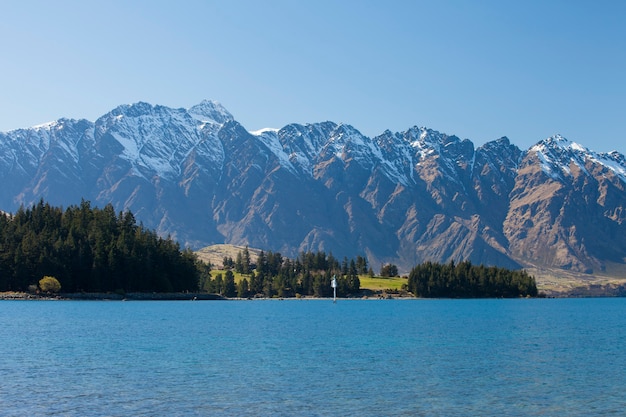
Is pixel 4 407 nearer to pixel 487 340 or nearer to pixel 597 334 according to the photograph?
pixel 487 340

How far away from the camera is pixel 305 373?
6097 cm

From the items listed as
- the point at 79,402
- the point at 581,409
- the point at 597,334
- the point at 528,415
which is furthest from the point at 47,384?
the point at 597,334

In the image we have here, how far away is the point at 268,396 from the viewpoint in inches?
1989

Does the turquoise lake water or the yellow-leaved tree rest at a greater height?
the yellow-leaved tree

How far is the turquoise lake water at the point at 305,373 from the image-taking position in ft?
155

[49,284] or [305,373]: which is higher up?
[49,284]

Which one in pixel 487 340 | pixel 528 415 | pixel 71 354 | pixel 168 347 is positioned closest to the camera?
pixel 528 415

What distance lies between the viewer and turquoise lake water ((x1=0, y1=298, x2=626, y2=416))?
47.2 m

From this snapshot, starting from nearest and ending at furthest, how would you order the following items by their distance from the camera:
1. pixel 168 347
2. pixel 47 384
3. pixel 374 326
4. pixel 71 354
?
pixel 47 384
pixel 71 354
pixel 168 347
pixel 374 326

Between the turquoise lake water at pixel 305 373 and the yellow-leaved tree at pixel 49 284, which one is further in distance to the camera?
the yellow-leaved tree at pixel 49 284

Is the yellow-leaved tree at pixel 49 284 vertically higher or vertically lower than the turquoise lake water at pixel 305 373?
higher

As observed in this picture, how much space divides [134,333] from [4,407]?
52.6m

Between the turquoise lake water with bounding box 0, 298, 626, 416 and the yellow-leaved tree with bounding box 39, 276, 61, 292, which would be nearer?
the turquoise lake water with bounding box 0, 298, 626, 416

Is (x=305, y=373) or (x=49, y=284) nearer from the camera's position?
(x=305, y=373)
